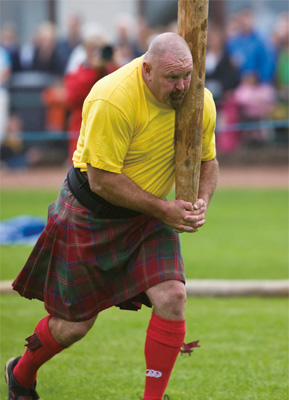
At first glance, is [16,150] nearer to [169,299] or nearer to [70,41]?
[70,41]

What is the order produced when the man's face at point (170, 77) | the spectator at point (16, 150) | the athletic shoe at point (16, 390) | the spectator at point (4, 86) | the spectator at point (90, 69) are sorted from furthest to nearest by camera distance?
the spectator at point (4, 86), the spectator at point (16, 150), the spectator at point (90, 69), the athletic shoe at point (16, 390), the man's face at point (170, 77)

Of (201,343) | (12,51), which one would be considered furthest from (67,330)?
(12,51)

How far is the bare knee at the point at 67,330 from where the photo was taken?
3.30m

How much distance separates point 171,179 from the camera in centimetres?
324

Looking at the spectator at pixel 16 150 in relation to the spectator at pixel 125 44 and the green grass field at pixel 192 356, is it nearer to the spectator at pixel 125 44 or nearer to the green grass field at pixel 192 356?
the spectator at pixel 125 44

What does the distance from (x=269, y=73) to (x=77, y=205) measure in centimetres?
939

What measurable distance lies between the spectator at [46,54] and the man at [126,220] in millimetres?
9642

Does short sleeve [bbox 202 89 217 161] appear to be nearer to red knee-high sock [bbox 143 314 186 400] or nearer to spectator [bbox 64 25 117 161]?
red knee-high sock [bbox 143 314 186 400]

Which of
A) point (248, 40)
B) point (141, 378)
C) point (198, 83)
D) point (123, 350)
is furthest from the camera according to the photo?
point (248, 40)

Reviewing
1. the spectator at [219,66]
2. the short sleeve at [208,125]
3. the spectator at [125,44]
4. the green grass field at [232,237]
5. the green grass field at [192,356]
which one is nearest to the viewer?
the short sleeve at [208,125]

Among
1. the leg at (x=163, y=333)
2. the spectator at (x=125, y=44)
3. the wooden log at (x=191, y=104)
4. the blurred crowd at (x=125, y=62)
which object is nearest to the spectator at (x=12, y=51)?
the blurred crowd at (x=125, y=62)

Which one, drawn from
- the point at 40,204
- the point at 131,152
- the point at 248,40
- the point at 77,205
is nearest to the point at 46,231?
the point at 77,205

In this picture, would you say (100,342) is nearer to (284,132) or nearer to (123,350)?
(123,350)

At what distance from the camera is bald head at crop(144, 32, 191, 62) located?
9.57 feet
